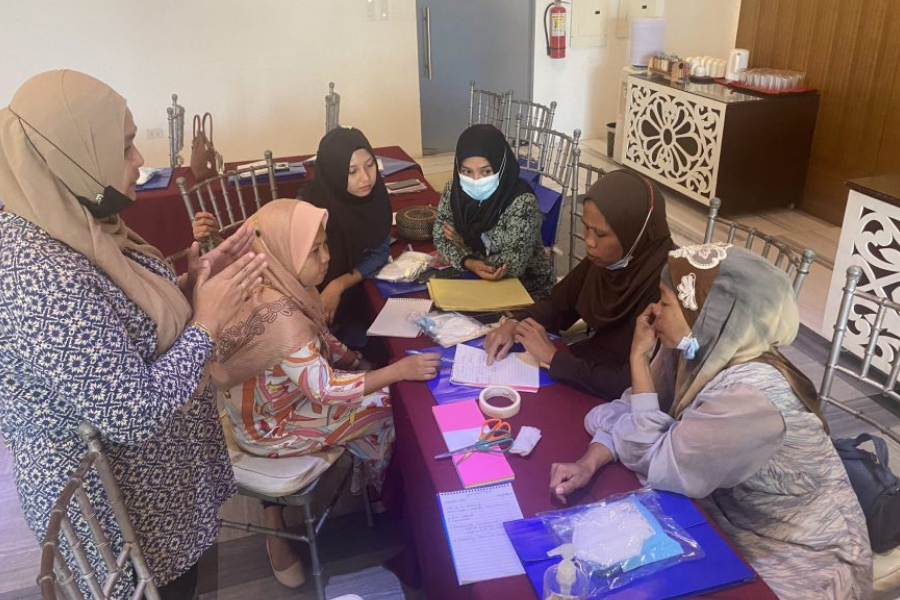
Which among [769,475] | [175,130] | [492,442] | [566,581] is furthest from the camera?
[175,130]

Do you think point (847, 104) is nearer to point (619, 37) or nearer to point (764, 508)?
point (619, 37)

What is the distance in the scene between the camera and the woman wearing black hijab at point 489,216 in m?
2.30

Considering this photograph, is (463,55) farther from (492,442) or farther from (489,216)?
(492,442)

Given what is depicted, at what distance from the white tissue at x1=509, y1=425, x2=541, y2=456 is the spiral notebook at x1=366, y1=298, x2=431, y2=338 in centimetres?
54

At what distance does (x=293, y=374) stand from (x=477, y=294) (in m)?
0.67

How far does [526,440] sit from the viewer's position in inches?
55.7

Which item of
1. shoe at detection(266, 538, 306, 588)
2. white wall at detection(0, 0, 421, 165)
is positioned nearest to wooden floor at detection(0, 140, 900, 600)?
shoe at detection(266, 538, 306, 588)

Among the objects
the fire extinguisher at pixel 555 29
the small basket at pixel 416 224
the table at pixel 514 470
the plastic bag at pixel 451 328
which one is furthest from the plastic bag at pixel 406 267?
the fire extinguisher at pixel 555 29

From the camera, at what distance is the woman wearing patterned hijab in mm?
1195

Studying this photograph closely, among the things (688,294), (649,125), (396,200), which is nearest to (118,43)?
(396,200)

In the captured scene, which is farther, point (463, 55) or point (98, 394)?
point (463, 55)

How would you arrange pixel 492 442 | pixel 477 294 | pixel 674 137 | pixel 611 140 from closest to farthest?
pixel 492 442, pixel 477 294, pixel 674 137, pixel 611 140

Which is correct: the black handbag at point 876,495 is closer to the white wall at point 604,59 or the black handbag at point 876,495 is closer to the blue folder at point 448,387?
the blue folder at point 448,387

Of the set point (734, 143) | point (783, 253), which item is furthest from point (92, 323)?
point (734, 143)
